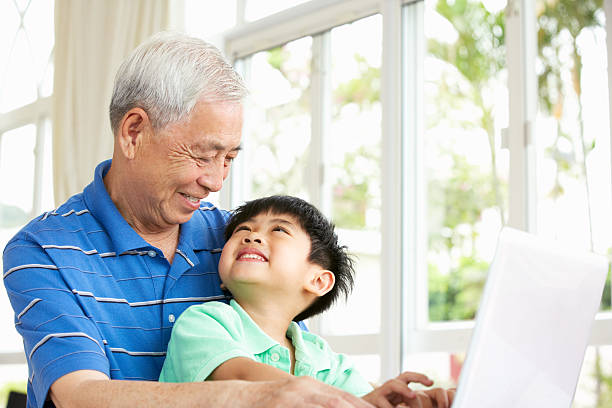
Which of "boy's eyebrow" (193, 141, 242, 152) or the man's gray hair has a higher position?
the man's gray hair

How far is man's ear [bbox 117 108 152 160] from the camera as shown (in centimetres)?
169

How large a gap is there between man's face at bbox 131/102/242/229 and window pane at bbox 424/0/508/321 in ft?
5.82

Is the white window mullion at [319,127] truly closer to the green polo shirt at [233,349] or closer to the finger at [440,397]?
the green polo shirt at [233,349]

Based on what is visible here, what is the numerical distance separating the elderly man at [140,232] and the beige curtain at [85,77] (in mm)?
2569

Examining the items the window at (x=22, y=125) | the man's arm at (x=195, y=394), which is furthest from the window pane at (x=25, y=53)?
the man's arm at (x=195, y=394)

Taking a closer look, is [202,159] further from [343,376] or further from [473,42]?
[473,42]

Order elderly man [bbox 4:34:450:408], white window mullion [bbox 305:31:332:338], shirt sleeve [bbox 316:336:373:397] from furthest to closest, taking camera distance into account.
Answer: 1. white window mullion [bbox 305:31:332:338]
2. shirt sleeve [bbox 316:336:373:397]
3. elderly man [bbox 4:34:450:408]

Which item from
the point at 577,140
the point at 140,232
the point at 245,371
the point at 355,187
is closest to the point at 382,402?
the point at 245,371

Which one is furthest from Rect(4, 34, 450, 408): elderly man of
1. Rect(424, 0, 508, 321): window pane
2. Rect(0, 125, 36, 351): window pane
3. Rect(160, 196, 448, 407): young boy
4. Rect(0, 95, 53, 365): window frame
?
Rect(0, 125, 36, 351): window pane

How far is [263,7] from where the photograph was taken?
13.8ft

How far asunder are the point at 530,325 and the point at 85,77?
3.96 metres

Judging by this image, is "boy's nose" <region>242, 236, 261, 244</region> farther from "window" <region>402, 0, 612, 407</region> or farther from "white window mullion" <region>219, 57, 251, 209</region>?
"white window mullion" <region>219, 57, 251, 209</region>

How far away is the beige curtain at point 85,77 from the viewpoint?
4273 millimetres

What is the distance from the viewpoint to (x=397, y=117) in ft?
11.3
